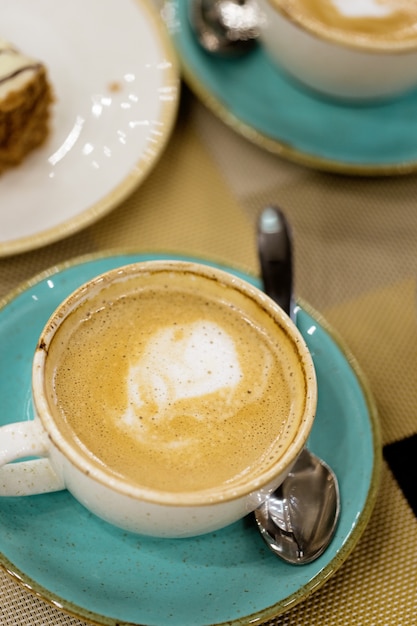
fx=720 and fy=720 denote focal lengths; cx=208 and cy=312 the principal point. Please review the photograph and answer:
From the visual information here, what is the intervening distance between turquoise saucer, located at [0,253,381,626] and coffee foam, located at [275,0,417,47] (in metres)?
0.71

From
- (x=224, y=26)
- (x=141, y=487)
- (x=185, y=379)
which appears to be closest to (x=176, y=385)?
(x=185, y=379)

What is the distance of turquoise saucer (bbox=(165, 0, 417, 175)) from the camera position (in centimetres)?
123

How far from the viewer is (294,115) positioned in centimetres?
132

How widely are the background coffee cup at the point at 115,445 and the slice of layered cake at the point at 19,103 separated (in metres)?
0.39

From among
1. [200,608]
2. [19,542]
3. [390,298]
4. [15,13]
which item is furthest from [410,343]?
[15,13]

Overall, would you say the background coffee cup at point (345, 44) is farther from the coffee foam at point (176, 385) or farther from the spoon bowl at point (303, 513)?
the spoon bowl at point (303, 513)

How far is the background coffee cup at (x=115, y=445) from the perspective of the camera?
0.73 metres

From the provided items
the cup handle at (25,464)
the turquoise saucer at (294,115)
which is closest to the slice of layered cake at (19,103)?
the turquoise saucer at (294,115)

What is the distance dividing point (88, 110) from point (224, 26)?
0.33 meters

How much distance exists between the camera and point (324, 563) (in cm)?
82

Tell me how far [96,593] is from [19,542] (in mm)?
104

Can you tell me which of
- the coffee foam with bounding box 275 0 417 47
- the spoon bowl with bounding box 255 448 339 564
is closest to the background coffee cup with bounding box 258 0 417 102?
the coffee foam with bounding box 275 0 417 47

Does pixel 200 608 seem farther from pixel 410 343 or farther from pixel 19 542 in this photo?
pixel 410 343

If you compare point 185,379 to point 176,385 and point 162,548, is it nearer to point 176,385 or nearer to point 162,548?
point 176,385
